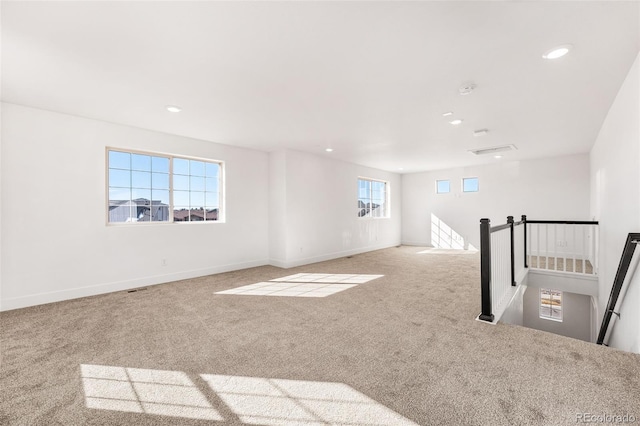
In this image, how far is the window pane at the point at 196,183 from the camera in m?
5.09

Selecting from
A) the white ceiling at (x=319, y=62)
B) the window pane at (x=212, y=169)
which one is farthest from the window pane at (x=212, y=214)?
the white ceiling at (x=319, y=62)

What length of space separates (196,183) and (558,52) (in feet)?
16.9

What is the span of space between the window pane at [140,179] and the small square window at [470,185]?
26.1 ft

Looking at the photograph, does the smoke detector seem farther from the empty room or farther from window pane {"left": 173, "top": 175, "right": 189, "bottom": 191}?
window pane {"left": 173, "top": 175, "right": 189, "bottom": 191}

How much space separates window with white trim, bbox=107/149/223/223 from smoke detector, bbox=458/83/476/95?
13.9 feet

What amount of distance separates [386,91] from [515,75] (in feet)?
3.94

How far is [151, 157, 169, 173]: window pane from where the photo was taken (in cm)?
462

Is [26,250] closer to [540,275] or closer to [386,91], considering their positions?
[386,91]

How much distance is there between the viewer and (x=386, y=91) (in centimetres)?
304

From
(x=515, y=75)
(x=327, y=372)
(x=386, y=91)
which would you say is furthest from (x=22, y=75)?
(x=515, y=75)

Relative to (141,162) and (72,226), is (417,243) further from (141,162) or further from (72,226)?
(72,226)

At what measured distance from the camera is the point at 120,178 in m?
4.26

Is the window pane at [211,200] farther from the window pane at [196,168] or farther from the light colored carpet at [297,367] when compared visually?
the light colored carpet at [297,367]

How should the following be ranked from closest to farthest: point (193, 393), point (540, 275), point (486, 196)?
point (193, 393) < point (540, 275) < point (486, 196)
